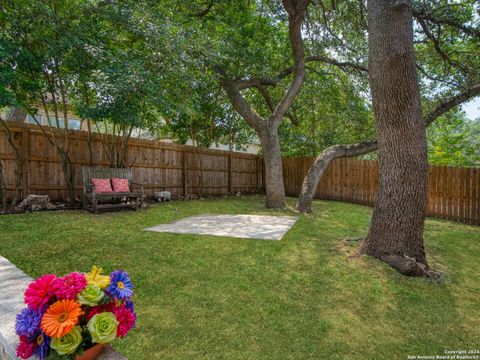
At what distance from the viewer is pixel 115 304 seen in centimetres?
119

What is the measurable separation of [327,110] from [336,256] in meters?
9.46

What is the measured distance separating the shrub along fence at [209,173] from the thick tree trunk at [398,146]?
4.86 m

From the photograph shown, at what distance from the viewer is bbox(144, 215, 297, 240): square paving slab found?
428 centimetres

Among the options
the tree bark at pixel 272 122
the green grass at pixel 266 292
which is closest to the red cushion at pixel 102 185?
the green grass at pixel 266 292

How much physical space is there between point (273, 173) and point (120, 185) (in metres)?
3.76

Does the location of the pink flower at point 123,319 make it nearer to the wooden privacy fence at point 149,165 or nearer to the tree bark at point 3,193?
the tree bark at point 3,193

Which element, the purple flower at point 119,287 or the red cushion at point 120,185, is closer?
the purple flower at point 119,287

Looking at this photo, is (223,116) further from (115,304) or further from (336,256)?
(115,304)

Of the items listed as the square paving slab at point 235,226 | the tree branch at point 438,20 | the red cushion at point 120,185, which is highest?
the tree branch at point 438,20

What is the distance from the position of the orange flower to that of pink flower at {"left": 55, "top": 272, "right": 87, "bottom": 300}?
22 millimetres

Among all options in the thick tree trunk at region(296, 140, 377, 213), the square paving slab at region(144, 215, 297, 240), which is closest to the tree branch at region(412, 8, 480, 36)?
the thick tree trunk at region(296, 140, 377, 213)

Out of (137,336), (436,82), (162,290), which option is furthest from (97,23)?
(436,82)

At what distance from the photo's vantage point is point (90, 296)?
110cm

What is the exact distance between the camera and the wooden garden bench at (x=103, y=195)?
5566 millimetres
